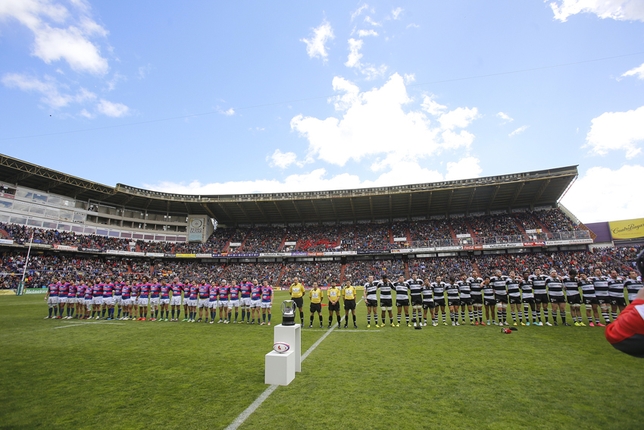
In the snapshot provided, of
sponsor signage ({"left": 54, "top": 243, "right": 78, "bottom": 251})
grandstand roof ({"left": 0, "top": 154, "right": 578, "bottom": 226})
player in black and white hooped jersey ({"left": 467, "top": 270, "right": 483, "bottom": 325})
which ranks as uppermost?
grandstand roof ({"left": 0, "top": 154, "right": 578, "bottom": 226})

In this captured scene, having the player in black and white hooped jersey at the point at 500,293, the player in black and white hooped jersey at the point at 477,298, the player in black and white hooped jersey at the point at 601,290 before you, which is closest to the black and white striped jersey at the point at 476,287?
the player in black and white hooped jersey at the point at 477,298

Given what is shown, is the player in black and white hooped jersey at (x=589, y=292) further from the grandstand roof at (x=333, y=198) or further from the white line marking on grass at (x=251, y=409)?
the grandstand roof at (x=333, y=198)

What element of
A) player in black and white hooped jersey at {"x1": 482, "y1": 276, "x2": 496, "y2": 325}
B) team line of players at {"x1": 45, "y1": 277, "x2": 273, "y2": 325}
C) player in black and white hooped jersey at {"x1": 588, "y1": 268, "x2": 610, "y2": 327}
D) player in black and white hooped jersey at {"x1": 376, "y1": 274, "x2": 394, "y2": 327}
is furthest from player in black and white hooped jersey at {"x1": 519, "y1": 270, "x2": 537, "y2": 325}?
team line of players at {"x1": 45, "y1": 277, "x2": 273, "y2": 325}

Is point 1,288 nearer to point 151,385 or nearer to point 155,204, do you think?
point 155,204

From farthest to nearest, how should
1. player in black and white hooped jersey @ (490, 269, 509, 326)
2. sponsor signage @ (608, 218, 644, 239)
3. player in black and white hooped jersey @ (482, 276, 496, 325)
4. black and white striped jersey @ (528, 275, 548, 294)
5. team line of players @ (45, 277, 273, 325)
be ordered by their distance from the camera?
sponsor signage @ (608, 218, 644, 239), team line of players @ (45, 277, 273, 325), player in black and white hooped jersey @ (482, 276, 496, 325), player in black and white hooped jersey @ (490, 269, 509, 326), black and white striped jersey @ (528, 275, 548, 294)

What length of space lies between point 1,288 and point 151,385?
38.2 meters

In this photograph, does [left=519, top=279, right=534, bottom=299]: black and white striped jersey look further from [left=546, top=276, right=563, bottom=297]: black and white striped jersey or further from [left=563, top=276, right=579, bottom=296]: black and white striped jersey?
[left=563, top=276, right=579, bottom=296]: black and white striped jersey

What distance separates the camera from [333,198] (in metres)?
44.6

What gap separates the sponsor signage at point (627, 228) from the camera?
142ft

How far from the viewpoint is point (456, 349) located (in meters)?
8.22

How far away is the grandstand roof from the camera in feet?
126

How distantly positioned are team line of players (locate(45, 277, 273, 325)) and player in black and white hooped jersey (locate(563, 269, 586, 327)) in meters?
11.2

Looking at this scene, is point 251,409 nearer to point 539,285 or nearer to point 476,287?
point 476,287

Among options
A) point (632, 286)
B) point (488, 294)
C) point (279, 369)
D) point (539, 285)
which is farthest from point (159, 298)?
point (632, 286)
